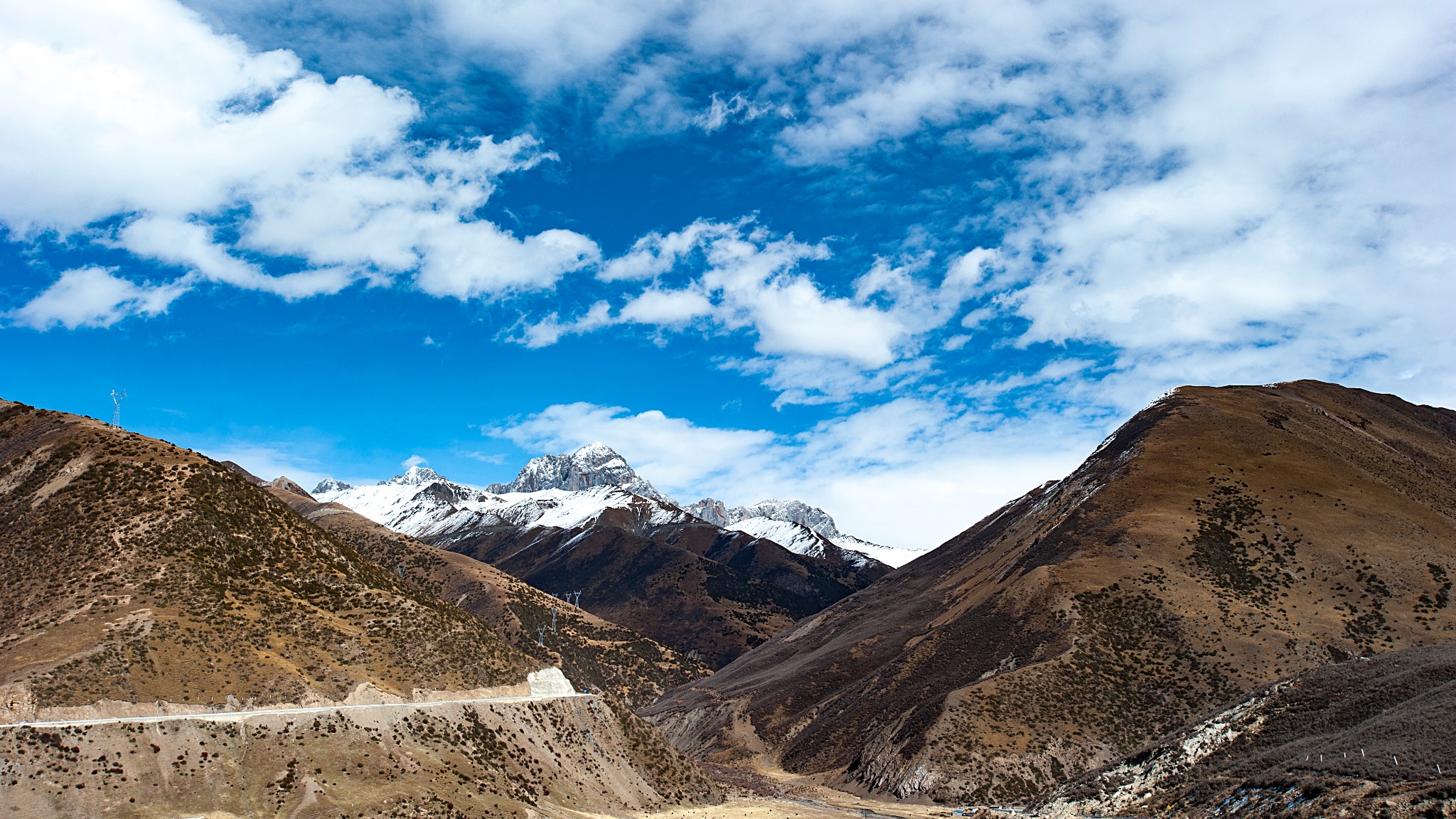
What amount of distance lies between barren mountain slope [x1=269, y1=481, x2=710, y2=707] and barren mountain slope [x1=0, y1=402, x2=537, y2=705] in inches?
3146

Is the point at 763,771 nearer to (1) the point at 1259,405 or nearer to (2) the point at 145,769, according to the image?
(2) the point at 145,769

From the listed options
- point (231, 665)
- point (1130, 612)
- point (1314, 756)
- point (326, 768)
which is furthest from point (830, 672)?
point (326, 768)

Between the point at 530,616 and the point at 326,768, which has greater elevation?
the point at 530,616

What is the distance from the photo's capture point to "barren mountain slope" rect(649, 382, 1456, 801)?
8381cm

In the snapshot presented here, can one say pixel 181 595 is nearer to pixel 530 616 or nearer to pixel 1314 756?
pixel 1314 756

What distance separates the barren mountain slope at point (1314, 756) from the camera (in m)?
41.1

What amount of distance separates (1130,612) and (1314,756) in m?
47.8

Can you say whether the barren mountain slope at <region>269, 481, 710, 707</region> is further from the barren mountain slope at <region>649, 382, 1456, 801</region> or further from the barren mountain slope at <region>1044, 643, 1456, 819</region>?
the barren mountain slope at <region>1044, 643, 1456, 819</region>

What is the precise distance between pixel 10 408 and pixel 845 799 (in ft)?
257

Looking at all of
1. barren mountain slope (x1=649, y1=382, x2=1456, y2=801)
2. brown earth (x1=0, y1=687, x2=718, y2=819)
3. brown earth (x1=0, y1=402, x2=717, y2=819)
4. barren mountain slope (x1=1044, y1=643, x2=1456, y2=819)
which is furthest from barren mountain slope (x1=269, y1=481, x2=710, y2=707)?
barren mountain slope (x1=1044, y1=643, x2=1456, y2=819)

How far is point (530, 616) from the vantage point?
16525cm

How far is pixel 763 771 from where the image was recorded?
106m

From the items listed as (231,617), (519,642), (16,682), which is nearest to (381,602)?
(231,617)

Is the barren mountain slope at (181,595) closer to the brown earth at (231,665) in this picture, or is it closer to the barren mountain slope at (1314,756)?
the brown earth at (231,665)
